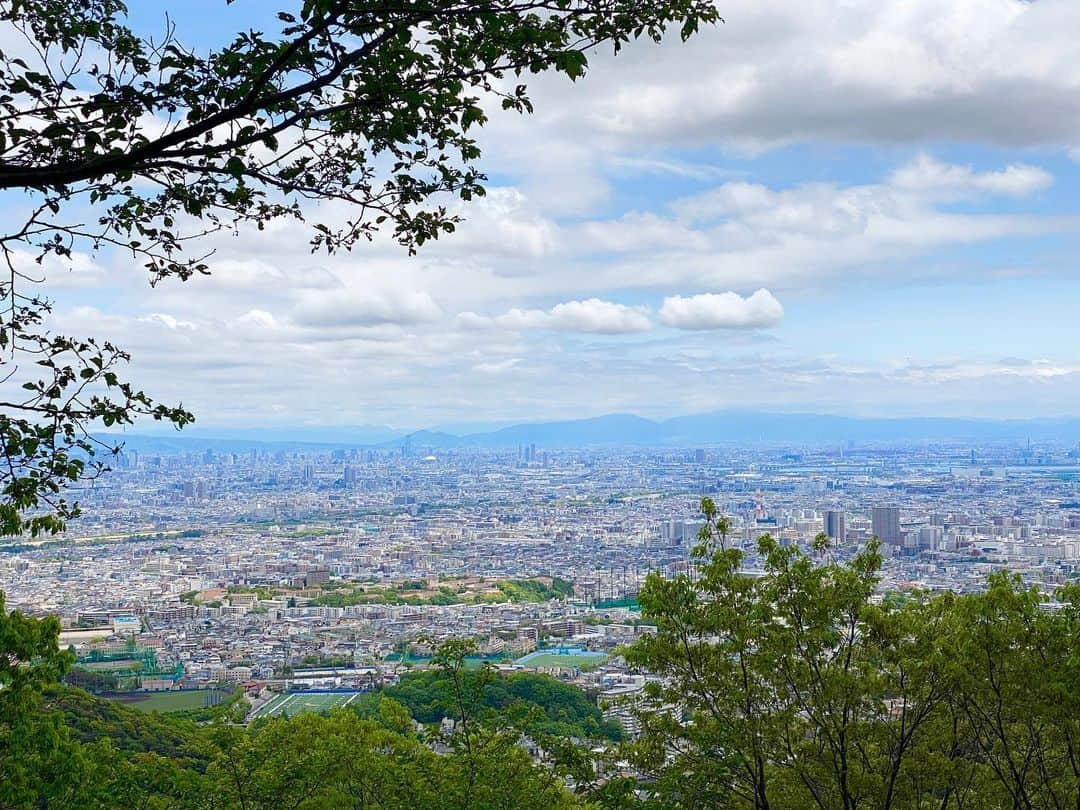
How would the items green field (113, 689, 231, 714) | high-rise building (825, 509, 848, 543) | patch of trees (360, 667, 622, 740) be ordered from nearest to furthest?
patch of trees (360, 667, 622, 740), green field (113, 689, 231, 714), high-rise building (825, 509, 848, 543)

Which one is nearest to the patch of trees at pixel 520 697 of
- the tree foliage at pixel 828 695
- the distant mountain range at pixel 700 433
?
the tree foliage at pixel 828 695

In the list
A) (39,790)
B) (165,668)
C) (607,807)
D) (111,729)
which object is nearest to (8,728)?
(39,790)

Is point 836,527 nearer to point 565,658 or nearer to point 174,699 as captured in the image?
point 565,658

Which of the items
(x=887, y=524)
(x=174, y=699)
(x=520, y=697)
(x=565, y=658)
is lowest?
(x=174, y=699)

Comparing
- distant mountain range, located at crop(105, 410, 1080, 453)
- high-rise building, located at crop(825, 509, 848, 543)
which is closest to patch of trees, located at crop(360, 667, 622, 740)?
high-rise building, located at crop(825, 509, 848, 543)

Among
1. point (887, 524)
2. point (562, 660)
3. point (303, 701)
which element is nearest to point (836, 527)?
point (887, 524)

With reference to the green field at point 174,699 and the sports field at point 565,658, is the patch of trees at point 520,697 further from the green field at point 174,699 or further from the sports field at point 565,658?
the sports field at point 565,658

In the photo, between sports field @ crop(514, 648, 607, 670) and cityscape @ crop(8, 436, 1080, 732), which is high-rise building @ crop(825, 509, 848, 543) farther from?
sports field @ crop(514, 648, 607, 670)
